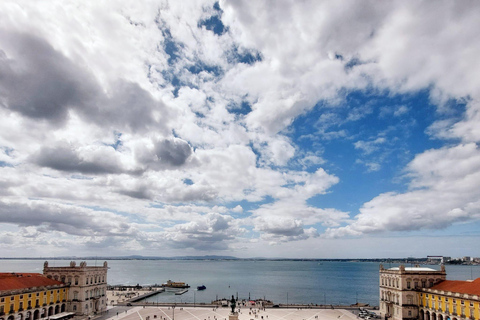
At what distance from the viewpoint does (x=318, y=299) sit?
424 ft

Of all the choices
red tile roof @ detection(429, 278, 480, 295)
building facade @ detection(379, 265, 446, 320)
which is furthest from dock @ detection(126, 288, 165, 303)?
red tile roof @ detection(429, 278, 480, 295)

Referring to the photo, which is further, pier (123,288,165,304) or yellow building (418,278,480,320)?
pier (123,288,165,304)

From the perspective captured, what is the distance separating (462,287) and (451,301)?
3.32 meters

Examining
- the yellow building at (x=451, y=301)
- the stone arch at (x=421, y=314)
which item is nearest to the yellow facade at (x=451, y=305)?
the yellow building at (x=451, y=301)

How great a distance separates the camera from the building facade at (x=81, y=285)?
248ft

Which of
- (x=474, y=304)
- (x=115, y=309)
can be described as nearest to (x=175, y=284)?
(x=115, y=309)

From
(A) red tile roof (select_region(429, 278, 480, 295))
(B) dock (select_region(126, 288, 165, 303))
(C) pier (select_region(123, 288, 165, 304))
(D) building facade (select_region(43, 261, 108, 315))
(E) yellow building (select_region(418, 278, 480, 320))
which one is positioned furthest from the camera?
(B) dock (select_region(126, 288, 165, 303))

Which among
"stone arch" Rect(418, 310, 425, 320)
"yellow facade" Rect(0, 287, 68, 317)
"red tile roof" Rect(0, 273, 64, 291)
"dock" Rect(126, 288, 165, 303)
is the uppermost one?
"red tile roof" Rect(0, 273, 64, 291)

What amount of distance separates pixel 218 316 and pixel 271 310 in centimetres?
1621

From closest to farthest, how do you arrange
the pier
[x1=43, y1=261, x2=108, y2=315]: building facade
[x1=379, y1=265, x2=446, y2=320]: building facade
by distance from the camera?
[x1=379, y1=265, x2=446, y2=320]: building facade, [x1=43, y1=261, x2=108, y2=315]: building facade, the pier

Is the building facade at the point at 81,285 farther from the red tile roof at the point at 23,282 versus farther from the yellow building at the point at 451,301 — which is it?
the yellow building at the point at 451,301

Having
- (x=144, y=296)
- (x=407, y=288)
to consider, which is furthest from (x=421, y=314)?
(x=144, y=296)

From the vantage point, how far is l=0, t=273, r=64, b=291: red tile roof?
62875mm

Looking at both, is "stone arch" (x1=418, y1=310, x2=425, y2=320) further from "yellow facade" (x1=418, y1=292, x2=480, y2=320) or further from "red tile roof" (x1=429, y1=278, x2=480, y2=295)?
"red tile roof" (x1=429, y1=278, x2=480, y2=295)
